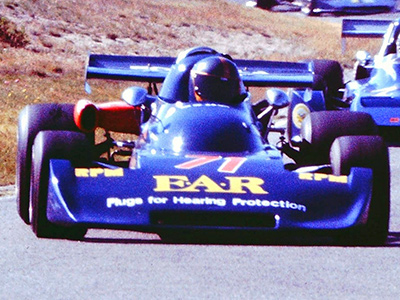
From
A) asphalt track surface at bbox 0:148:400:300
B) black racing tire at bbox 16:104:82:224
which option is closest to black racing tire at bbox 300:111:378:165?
asphalt track surface at bbox 0:148:400:300

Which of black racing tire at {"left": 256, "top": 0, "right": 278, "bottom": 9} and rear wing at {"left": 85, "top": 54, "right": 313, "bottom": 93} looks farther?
black racing tire at {"left": 256, "top": 0, "right": 278, "bottom": 9}

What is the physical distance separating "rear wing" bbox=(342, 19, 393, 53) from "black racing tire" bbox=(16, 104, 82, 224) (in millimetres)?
9026

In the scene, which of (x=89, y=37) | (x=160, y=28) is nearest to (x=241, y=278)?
(x=89, y=37)

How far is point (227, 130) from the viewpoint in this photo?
10.4 m

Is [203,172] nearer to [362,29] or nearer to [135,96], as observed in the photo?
[135,96]

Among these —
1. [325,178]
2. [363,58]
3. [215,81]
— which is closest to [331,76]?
[363,58]

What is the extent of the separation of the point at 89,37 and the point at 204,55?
23065mm

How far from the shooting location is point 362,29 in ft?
65.1

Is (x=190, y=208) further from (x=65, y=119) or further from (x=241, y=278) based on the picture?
(x=65, y=119)

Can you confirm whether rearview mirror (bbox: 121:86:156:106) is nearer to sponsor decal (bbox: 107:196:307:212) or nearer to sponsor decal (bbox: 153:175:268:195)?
sponsor decal (bbox: 153:175:268:195)

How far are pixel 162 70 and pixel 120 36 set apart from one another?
75.7 feet

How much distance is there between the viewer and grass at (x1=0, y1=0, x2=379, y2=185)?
2552cm

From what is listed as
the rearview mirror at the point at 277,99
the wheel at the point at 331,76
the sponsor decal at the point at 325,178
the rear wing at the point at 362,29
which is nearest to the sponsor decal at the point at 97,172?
the sponsor decal at the point at 325,178

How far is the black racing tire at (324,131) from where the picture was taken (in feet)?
36.6
